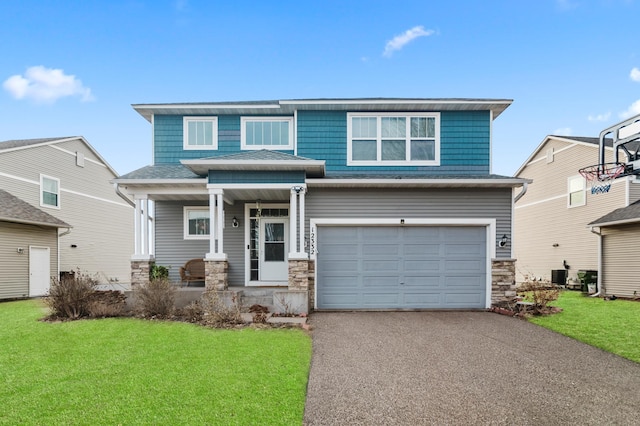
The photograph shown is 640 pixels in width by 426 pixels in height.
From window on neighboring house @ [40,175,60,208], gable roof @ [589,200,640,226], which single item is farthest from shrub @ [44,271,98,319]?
gable roof @ [589,200,640,226]

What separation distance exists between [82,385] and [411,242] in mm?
8210

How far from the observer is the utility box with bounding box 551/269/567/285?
16953 mm

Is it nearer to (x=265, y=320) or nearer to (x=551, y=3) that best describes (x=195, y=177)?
(x=265, y=320)

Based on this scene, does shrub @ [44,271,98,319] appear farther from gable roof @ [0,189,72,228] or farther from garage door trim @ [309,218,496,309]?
gable roof @ [0,189,72,228]

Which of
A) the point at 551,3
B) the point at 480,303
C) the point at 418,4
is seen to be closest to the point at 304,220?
the point at 480,303

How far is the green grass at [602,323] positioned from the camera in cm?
721

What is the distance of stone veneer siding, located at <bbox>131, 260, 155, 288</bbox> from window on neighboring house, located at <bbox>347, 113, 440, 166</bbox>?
21.9 feet

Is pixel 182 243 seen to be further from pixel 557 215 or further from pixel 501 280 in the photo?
pixel 557 215

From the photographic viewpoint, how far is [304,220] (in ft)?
34.3

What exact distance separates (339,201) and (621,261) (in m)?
11.4

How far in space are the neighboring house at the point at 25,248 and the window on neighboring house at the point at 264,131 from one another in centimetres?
886

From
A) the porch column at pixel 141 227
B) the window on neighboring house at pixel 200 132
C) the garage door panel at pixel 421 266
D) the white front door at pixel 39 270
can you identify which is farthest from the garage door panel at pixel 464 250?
the white front door at pixel 39 270

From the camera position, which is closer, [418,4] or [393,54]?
[418,4]

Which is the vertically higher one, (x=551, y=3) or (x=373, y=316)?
(x=551, y=3)
